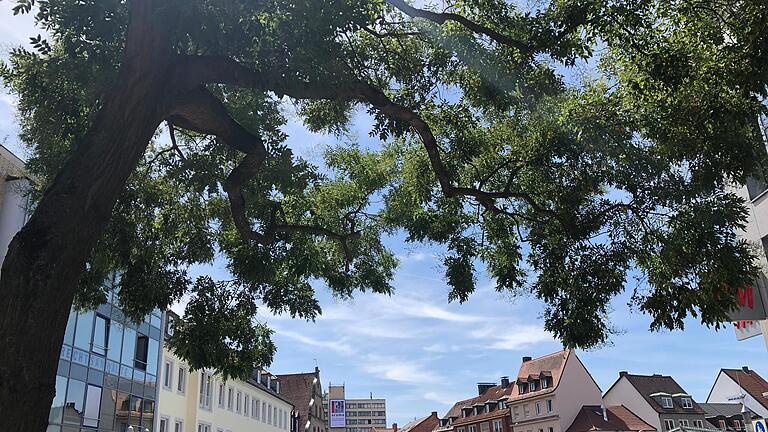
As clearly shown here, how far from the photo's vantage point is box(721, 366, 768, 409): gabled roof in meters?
66.4

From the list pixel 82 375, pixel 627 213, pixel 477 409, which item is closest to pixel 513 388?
pixel 477 409

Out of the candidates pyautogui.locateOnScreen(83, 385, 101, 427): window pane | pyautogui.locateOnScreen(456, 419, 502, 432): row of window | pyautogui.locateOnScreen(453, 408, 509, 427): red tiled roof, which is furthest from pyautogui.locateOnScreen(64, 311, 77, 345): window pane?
pyautogui.locateOnScreen(456, 419, 502, 432): row of window

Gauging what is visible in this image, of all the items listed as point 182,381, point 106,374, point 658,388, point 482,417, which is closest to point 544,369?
point 482,417

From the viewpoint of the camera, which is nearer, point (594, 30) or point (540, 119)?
point (594, 30)

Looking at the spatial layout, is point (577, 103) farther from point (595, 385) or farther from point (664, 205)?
point (595, 385)

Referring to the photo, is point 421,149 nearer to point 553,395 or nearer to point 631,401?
point 553,395

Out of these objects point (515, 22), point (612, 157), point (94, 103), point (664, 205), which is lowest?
point (664, 205)

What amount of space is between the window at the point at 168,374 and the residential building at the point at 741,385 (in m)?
56.6

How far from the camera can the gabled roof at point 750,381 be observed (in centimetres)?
6644

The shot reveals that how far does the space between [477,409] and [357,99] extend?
2831 inches

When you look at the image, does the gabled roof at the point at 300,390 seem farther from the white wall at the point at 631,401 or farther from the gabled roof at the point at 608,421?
the white wall at the point at 631,401

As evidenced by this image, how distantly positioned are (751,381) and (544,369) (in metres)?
22.3

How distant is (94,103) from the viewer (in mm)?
8469

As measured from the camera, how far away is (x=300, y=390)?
72.9m
